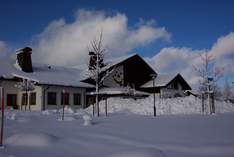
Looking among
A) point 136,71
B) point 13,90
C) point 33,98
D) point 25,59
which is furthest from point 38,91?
point 136,71

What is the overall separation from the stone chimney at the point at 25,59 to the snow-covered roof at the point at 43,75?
1.99 feet

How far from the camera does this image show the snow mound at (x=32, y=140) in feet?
26.7

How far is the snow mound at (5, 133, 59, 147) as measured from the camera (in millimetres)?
8152

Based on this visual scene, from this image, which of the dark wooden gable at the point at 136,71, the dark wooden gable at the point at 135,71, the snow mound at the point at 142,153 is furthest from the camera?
the dark wooden gable at the point at 136,71

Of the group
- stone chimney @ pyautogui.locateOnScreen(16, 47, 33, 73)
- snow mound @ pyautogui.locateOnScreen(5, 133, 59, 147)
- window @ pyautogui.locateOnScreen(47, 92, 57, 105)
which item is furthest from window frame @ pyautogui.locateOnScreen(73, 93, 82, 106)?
snow mound @ pyautogui.locateOnScreen(5, 133, 59, 147)

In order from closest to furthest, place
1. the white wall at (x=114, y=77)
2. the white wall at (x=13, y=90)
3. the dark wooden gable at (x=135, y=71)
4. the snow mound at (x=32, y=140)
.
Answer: the snow mound at (x=32, y=140), the white wall at (x=13, y=90), the white wall at (x=114, y=77), the dark wooden gable at (x=135, y=71)

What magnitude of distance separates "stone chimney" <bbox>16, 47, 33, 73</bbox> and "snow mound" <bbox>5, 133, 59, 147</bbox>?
2931cm

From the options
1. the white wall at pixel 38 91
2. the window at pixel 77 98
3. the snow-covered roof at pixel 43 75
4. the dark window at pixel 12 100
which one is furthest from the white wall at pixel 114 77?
the dark window at pixel 12 100

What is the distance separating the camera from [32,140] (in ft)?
27.3

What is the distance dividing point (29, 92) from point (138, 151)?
31.1 meters

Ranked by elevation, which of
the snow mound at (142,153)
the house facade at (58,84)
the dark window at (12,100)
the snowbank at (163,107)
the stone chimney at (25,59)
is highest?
the stone chimney at (25,59)

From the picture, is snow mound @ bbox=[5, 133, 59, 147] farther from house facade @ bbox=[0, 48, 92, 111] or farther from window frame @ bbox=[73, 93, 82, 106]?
window frame @ bbox=[73, 93, 82, 106]

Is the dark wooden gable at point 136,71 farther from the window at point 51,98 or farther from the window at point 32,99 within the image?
the window at point 32,99

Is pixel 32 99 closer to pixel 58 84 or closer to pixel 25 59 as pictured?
pixel 58 84
